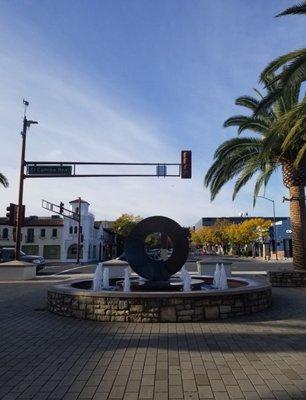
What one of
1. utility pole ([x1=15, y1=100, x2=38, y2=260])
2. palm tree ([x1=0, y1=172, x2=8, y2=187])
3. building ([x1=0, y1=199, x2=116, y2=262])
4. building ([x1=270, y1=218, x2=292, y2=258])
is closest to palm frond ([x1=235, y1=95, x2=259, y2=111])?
utility pole ([x1=15, y1=100, x2=38, y2=260])

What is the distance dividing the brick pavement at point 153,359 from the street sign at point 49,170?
1141 cm

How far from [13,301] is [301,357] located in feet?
33.3

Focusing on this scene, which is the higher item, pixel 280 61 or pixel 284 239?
pixel 280 61

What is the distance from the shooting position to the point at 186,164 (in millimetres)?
19609

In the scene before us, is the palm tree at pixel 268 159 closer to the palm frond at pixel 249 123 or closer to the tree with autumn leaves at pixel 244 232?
the palm frond at pixel 249 123

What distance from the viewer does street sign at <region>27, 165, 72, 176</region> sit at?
70.8 ft

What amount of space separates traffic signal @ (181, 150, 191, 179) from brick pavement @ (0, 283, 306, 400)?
967cm

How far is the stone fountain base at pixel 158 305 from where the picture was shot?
1038 centimetres

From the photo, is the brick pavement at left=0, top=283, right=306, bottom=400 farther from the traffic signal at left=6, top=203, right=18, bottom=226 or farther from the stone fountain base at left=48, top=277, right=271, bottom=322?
the traffic signal at left=6, top=203, right=18, bottom=226

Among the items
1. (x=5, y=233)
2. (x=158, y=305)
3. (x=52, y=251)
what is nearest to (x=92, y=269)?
(x=158, y=305)

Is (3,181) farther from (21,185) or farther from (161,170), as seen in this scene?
(161,170)

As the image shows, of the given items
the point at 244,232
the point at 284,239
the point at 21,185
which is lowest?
the point at 21,185

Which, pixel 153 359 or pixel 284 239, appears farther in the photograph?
pixel 284 239

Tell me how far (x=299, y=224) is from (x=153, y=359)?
14396mm
